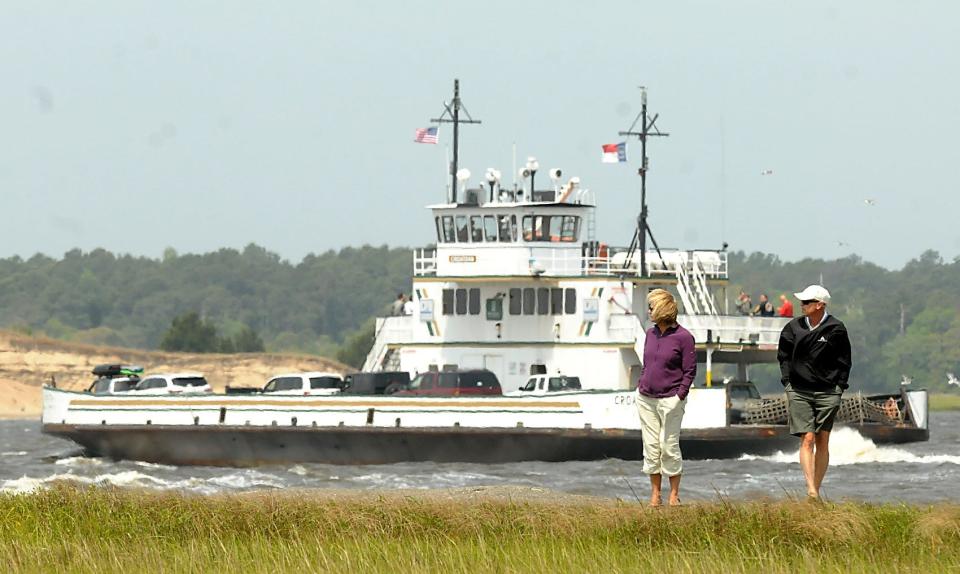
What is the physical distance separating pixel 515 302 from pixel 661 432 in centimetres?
2319

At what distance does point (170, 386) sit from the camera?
41969 millimetres

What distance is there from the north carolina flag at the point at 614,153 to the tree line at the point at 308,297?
3619 inches

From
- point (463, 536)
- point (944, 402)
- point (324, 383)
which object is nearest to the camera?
point (463, 536)

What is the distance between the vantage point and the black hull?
3547 centimetres

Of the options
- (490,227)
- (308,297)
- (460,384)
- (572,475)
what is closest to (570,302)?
(490,227)

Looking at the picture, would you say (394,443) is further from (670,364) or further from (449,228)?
(670,364)

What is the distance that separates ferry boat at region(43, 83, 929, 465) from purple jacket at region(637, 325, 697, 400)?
19481 millimetres

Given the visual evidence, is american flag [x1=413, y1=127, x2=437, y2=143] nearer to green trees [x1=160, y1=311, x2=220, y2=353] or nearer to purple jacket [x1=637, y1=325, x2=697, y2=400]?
purple jacket [x1=637, y1=325, x2=697, y2=400]

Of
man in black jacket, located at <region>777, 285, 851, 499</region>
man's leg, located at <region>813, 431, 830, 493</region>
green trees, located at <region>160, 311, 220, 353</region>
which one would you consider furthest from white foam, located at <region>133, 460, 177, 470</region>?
green trees, located at <region>160, 311, 220, 353</region>

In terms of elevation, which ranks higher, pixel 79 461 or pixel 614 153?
pixel 614 153

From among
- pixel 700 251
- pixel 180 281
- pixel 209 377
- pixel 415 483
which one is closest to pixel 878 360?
pixel 209 377

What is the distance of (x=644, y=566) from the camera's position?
13.3m

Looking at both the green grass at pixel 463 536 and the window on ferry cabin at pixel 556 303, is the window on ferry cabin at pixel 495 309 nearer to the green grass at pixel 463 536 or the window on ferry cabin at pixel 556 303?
the window on ferry cabin at pixel 556 303

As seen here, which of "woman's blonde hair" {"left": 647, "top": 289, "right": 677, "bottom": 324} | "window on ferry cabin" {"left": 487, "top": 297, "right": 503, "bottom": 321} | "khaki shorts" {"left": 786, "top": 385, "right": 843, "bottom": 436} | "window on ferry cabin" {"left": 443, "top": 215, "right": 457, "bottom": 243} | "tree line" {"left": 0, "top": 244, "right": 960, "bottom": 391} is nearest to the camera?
"khaki shorts" {"left": 786, "top": 385, "right": 843, "bottom": 436}
